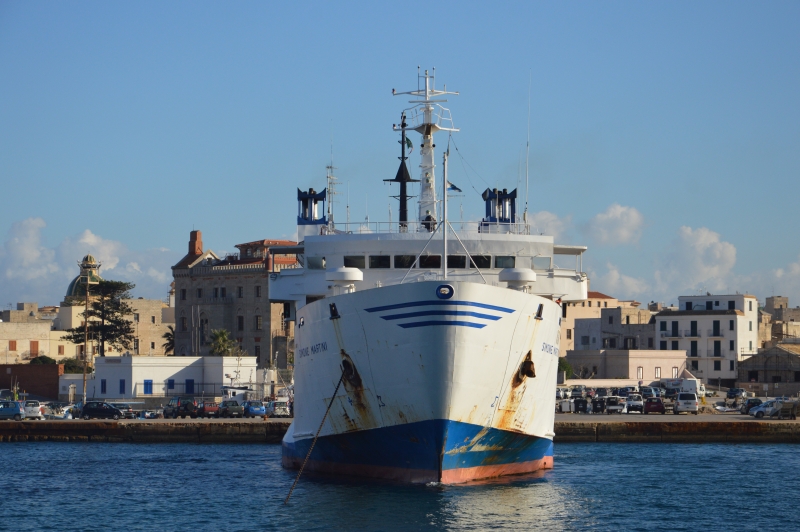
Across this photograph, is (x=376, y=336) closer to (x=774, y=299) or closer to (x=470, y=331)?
(x=470, y=331)

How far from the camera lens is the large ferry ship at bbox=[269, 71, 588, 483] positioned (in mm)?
27375

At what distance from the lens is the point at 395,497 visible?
93.5ft

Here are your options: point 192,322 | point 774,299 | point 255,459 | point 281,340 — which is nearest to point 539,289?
point 255,459

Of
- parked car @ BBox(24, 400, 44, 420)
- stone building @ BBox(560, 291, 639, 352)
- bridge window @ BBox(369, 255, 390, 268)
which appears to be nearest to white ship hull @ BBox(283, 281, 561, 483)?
bridge window @ BBox(369, 255, 390, 268)

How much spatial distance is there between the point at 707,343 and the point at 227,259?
54749 millimetres

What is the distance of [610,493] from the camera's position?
105 feet

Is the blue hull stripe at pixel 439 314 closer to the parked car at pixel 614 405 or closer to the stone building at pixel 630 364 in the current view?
the parked car at pixel 614 405

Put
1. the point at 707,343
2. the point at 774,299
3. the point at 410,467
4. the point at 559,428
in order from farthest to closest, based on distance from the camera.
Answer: the point at 774,299, the point at 707,343, the point at 559,428, the point at 410,467

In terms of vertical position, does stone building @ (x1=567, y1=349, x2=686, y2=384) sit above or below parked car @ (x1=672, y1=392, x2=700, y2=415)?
above

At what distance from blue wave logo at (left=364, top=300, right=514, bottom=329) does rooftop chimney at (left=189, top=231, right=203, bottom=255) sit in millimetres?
106797

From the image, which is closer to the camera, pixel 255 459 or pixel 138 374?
pixel 255 459

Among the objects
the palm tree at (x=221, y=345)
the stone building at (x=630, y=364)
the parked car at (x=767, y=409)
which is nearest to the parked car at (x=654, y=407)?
the parked car at (x=767, y=409)

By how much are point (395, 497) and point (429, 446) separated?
1.68 metres

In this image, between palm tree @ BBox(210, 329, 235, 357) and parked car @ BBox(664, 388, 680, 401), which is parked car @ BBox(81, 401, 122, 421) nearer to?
parked car @ BBox(664, 388, 680, 401)
